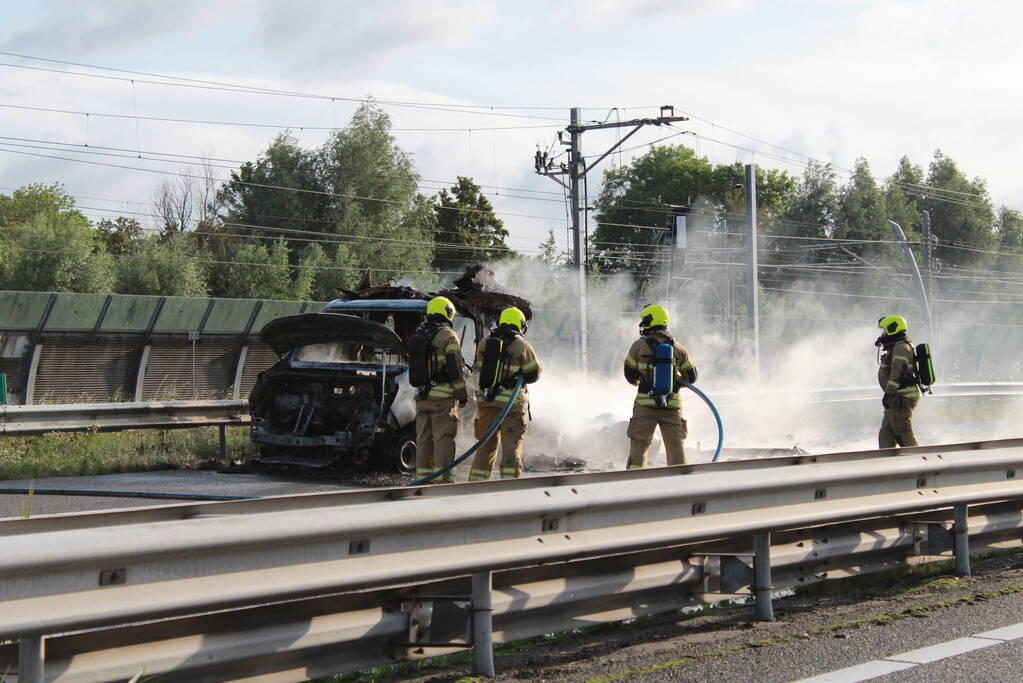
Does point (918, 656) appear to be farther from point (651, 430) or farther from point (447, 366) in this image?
point (447, 366)

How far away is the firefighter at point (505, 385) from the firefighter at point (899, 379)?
4.40m

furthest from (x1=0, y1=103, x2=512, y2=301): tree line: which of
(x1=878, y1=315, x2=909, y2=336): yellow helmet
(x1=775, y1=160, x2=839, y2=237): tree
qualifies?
(x1=878, y1=315, x2=909, y2=336): yellow helmet

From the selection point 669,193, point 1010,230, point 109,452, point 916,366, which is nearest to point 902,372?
point 916,366

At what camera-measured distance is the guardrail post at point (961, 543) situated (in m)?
7.02

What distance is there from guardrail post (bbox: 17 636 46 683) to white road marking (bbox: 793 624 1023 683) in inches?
116

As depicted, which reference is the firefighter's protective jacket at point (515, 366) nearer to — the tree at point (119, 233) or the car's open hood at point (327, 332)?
the car's open hood at point (327, 332)

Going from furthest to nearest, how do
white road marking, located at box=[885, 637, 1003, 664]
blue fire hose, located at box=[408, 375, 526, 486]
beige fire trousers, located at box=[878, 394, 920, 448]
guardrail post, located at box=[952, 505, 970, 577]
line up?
beige fire trousers, located at box=[878, 394, 920, 448]
blue fire hose, located at box=[408, 375, 526, 486]
guardrail post, located at box=[952, 505, 970, 577]
white road marking, located at box=[885, 637, 1003, 664]

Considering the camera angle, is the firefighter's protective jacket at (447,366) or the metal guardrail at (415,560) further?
the firefighter's protective jacket at (447,366)

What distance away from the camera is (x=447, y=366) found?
10312 millimetres

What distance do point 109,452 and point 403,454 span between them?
149 inches

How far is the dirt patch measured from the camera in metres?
4.98

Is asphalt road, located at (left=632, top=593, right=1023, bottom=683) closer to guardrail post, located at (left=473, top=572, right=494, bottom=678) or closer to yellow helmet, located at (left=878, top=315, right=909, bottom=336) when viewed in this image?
guardrail post, located at (left=473, top=572, right=494, bottom=678)

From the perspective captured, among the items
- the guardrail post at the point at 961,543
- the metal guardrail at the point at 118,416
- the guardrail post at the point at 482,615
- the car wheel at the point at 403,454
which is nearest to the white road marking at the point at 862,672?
the guardrail post at the point at 482,615

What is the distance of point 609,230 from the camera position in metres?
70.9
